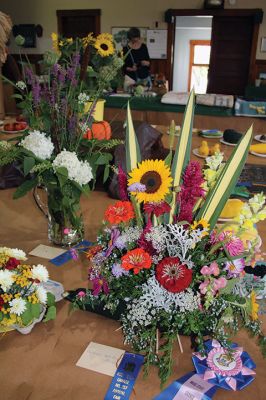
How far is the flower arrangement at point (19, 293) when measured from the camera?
77 cm

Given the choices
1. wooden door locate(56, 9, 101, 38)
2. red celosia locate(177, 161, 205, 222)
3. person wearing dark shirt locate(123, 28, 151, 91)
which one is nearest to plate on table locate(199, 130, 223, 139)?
red celosia locate(177, 161, 205, 222)

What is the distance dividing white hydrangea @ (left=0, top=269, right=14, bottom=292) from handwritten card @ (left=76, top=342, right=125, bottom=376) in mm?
221

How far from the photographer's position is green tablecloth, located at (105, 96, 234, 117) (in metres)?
3.30

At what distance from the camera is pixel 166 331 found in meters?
0.76

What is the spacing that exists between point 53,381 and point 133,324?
8.2 inches

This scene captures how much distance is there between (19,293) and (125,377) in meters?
0.28

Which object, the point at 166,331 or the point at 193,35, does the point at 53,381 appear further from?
the point at 193,35

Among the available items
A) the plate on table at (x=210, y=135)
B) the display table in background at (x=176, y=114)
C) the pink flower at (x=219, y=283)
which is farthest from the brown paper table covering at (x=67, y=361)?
the display table in background at (x=176, y=114)

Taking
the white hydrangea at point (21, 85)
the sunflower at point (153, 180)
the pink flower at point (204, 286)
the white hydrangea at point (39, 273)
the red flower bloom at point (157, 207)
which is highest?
the white hydrangea at point (21, 85)

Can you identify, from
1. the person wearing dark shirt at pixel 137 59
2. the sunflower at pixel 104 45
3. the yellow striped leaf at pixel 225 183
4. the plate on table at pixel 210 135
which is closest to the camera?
the yellow striped leaf at pixel 225 183

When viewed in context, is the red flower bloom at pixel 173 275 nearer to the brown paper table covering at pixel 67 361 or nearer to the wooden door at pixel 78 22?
the brown paper table covering at pixel 67 361

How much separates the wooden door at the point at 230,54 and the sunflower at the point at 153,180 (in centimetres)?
612

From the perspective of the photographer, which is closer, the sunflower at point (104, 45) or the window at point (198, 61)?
the sunflower at point (104, 45)

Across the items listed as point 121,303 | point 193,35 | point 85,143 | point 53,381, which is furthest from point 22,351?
point 193,35
